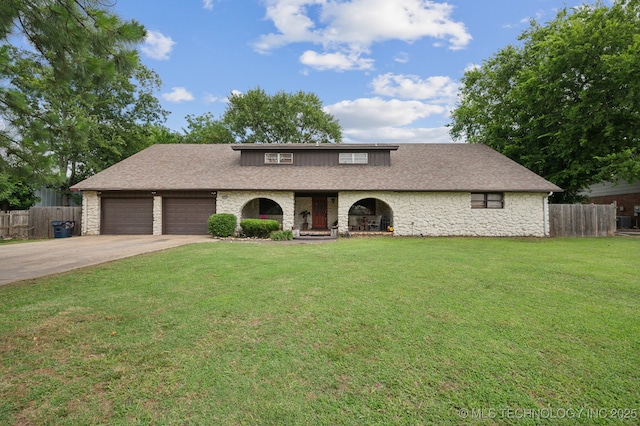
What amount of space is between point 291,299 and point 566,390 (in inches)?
134

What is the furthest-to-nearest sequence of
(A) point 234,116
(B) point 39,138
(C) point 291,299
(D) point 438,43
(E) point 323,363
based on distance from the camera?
(A) point 234,116
(D) point 438,43
(B) point 39,138
(C) point 291,299
(E) point 323,363

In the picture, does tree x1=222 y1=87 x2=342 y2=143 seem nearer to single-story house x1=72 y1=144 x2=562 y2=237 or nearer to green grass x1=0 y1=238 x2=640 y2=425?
single-story house x1=72 y1=144 x2=562 y2=237

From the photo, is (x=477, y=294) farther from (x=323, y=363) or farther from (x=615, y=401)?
(x=323, y=363)

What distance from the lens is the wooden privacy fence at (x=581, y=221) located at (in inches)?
607

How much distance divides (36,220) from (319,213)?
15471mm

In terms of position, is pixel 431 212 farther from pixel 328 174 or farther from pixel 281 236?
pixel 281 236

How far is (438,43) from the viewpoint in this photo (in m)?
14.8

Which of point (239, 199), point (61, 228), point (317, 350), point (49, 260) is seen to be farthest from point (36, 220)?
point (317, 350)

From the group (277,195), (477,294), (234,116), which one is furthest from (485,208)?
(234,116)

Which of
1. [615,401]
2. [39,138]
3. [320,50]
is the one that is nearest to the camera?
[615,401]

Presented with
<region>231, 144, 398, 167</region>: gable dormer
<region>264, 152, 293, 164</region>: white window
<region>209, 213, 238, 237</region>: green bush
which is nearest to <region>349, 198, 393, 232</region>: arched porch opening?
<region>231, 144, 398, 167</region>: gable dormer

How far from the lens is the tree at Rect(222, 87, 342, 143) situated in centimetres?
3172

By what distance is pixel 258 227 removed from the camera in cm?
1478

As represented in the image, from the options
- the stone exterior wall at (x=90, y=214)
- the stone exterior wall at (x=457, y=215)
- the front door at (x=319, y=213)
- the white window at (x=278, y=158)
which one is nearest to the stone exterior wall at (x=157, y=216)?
the stone exterior wall at (x=90, y=214)
